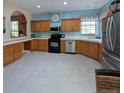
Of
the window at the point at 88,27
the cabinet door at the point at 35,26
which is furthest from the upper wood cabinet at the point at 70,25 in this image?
the cabinet door at the point at 35,26

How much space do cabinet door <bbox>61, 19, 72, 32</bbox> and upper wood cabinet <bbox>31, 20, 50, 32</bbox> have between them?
1.05 meters

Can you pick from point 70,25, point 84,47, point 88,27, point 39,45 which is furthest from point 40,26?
point 84,47

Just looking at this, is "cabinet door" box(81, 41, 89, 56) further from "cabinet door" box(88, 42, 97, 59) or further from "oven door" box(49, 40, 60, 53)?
"oven door" box(49, 40, 60, 53)

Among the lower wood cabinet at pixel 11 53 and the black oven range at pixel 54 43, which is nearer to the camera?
the lower wood cabinet at pixel 11 53

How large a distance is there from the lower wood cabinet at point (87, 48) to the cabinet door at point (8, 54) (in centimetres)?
364

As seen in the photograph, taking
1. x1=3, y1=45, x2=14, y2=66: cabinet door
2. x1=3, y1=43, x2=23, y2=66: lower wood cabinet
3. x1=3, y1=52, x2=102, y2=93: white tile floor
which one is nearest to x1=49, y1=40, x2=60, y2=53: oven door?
x1=3, y1=43, x2=23, y2=66: lower wood cabinet

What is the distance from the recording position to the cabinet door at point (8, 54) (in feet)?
15.5

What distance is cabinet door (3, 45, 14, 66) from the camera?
15.5 ft

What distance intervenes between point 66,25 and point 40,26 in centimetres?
186

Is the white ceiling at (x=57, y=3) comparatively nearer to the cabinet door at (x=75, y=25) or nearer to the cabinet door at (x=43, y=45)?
the cabinet door at (x=75, y=25)

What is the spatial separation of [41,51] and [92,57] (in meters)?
3.58
